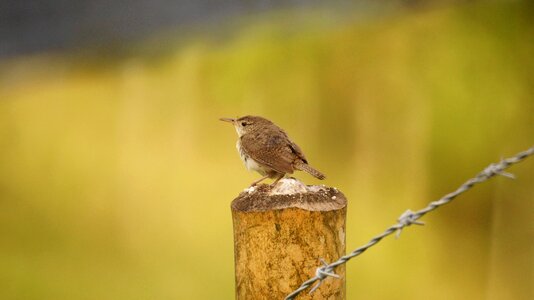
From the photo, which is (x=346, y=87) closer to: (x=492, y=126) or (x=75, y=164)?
(x=492, y=126)

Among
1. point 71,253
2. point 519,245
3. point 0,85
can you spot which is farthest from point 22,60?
point 519,245

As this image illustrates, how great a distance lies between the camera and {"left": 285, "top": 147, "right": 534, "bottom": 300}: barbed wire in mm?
1960

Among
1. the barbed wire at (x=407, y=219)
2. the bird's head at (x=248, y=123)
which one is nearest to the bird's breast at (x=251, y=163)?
the bird's head at (x=248, y=123)

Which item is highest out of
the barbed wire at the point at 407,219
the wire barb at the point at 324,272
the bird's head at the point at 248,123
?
the bird's head at the point at 248,123

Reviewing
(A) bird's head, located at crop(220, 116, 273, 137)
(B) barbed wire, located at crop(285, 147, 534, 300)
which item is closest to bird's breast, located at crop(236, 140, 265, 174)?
(A) bird's head, located at crop(220, 116, 273, 137)

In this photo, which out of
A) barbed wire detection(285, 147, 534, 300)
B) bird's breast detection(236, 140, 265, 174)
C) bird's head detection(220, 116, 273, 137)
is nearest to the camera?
barbed wire detection(285, 147, 534, 300)

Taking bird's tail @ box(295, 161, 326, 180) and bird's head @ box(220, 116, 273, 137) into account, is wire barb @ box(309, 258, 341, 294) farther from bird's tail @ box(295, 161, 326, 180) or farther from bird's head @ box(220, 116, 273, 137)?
bird's head @ box(220, 116, 273, 137)

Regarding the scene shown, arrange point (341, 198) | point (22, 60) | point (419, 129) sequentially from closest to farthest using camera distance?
point (341, 198), point (22, 60), point (419, 129)

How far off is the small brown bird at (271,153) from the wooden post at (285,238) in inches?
20.3

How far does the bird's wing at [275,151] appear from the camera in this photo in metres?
2.77

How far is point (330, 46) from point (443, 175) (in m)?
1.06

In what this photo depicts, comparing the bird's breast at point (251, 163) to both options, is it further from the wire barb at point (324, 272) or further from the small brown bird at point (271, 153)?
the wire barb at point (324, 272)

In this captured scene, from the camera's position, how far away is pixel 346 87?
4301mm

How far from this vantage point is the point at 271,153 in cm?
279
